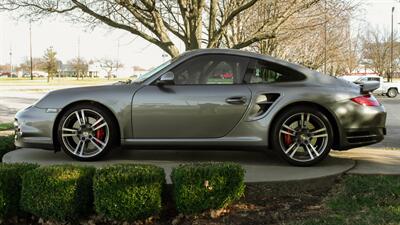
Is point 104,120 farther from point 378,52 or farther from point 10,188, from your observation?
point 378,52

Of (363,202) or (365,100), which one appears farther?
(365,100)

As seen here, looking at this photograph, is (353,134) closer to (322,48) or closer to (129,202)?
(129,202)

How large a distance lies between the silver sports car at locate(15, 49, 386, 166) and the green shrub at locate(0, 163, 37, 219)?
1.16 meters

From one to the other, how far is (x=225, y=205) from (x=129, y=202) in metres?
0.82

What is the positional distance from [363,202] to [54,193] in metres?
2.68

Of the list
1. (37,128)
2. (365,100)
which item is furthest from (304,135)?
(37,128)

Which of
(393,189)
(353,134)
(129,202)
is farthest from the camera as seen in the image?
(353,134)

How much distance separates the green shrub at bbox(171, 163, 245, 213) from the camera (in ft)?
12.8

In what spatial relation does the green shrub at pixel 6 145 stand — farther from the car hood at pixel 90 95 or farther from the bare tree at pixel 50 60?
the bare tree at pixel 50 60

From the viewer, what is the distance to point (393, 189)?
4.38 meters

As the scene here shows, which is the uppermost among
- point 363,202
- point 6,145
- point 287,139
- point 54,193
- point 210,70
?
point 210,70

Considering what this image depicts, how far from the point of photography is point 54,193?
3.86 m

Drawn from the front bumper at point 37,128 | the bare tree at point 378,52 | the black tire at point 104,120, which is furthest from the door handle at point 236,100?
the bare tree at point 378,52

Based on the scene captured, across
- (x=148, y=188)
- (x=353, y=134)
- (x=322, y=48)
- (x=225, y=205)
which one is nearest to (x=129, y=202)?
(x=148, y=188)
